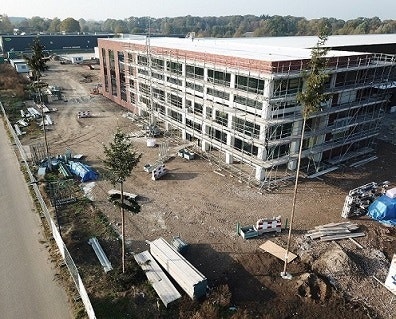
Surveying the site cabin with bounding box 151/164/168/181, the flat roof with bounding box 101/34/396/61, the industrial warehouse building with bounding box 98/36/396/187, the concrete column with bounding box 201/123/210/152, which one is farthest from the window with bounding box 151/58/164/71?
the site cabin with bounding box 151/164/168/181

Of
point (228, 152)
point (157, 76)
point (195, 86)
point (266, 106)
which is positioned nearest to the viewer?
point (266, 106)

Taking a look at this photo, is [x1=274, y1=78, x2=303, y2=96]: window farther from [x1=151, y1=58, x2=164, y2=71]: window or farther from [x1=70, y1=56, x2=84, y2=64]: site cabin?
[x1=70, y1=56, x2=84, y2=64]: site cabin

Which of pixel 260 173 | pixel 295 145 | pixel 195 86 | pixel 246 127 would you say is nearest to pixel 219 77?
pixel 195 86

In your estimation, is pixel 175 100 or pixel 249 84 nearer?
pixel 249 84

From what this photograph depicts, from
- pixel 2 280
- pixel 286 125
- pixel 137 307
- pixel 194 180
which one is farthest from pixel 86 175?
pixel 286 125

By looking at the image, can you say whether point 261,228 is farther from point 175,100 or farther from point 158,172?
point 175,100

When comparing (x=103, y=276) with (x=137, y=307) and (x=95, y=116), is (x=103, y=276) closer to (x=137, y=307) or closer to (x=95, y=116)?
(x=137, y=307)

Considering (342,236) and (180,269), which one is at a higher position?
(180,269)
